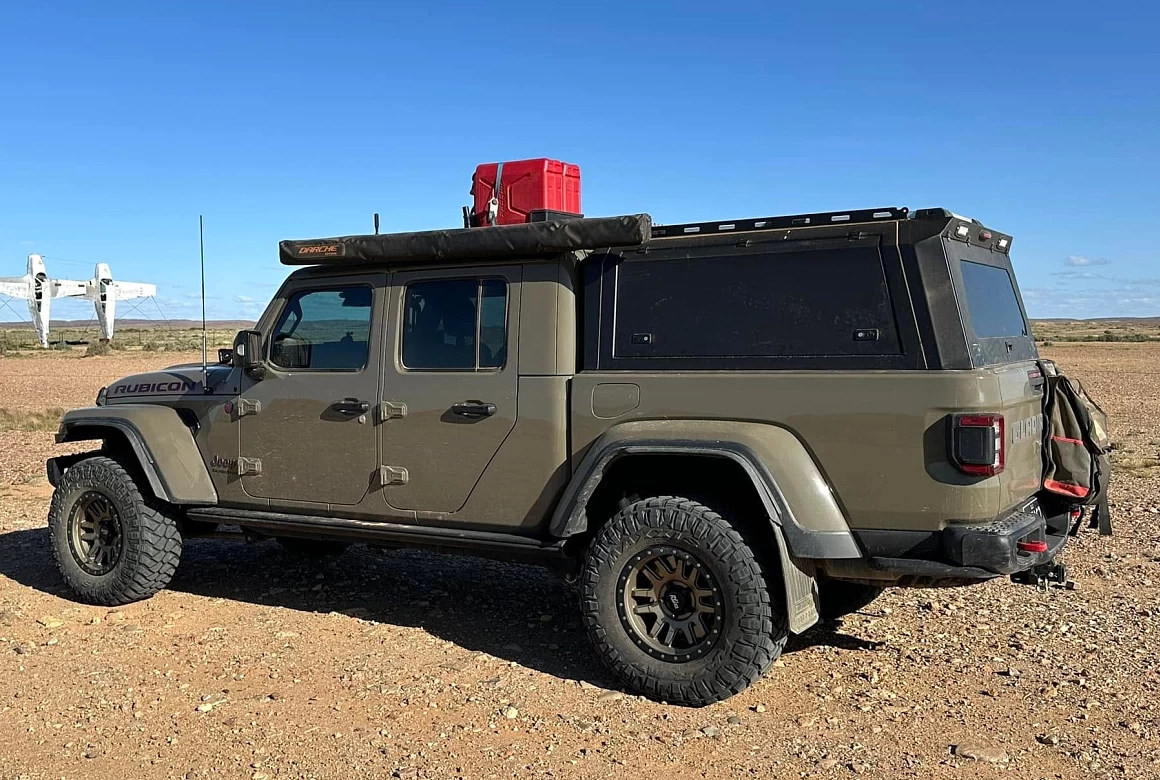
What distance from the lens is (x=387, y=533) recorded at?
5.25 metres

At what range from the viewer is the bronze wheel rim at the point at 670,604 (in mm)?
4391

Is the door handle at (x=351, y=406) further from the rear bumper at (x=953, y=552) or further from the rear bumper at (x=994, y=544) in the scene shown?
the rear bumper at (x=994, y=544)

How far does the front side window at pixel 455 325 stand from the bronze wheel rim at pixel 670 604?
49.7 inches

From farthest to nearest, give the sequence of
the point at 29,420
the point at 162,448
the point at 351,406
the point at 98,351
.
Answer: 1. the point at 98,351
2. the point at 29,420
3. the point at 162,448
4. the point at 351,406

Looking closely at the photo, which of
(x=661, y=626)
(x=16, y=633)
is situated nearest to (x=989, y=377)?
(x=661, y=626)

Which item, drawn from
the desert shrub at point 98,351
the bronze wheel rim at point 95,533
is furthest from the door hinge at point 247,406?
the desert shrub at point 98,351

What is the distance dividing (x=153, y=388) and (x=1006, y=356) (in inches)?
192

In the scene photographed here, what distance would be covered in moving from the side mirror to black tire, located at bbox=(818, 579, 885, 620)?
11.0 ft

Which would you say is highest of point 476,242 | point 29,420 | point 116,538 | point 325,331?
point 476,242

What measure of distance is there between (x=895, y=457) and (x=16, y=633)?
473 centimetres

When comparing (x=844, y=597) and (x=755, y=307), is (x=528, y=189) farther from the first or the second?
(x=844, y=597)

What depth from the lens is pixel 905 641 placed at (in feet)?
16.9

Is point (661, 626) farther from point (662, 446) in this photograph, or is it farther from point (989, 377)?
point (989, 377)

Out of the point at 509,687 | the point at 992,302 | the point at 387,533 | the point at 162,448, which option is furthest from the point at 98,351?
the point at 992,302
